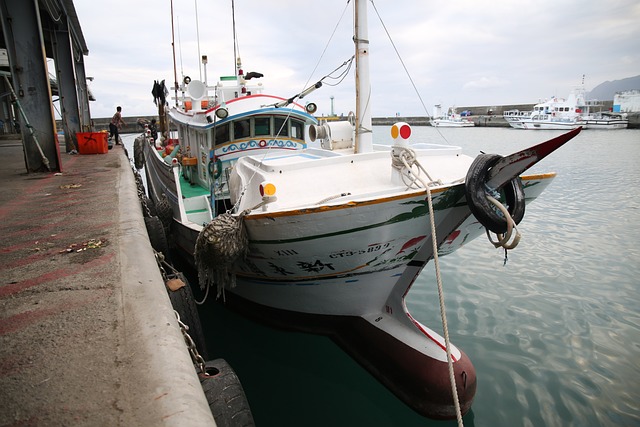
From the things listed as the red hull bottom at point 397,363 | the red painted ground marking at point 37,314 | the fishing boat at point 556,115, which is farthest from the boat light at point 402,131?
the fishing boat at point 556,115

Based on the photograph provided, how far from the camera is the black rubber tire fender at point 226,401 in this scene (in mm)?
2291

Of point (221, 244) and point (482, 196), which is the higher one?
point (482, 196)

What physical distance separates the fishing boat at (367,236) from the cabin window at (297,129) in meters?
2.44

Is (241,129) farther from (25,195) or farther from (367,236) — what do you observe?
(367,236)

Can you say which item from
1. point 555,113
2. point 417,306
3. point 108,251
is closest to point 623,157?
point 417,306

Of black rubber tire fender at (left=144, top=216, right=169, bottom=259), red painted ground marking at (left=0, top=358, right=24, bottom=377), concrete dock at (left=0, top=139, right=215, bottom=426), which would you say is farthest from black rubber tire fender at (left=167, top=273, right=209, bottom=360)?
black rubber tire fender at (left=144, top=216, right=169, bottom=259)

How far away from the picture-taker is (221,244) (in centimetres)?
412

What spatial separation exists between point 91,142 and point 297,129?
25.5 ft

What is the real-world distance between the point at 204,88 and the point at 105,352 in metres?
9.77

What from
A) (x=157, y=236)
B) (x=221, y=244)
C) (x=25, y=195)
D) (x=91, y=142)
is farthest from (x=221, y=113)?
(x=91, y=142)

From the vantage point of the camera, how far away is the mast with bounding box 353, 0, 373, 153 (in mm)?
5355

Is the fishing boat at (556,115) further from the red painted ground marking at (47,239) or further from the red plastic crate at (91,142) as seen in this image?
the red painted ground marking at (47,239)

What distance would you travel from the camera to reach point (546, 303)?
22.5 ft

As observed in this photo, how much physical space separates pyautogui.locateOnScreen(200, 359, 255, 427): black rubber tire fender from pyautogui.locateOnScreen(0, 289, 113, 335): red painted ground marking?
876 mm
